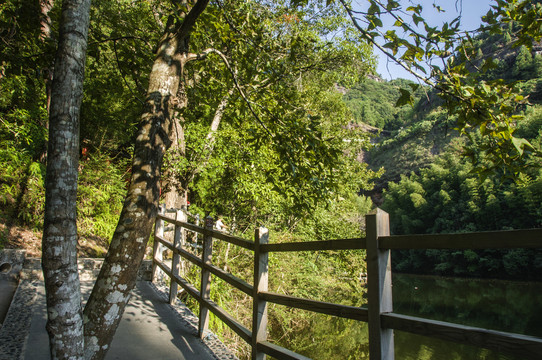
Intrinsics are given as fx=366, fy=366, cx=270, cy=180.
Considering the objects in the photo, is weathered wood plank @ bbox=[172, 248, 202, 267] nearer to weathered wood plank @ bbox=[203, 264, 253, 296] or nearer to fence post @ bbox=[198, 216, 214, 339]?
fence post @ bbox=[198, 216, 214, 339]

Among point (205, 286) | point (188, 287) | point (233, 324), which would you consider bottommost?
point (233, 324)

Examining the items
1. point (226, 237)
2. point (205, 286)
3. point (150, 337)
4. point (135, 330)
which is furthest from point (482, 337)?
point (135, 330)

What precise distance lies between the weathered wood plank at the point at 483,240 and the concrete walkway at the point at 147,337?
2430 mm

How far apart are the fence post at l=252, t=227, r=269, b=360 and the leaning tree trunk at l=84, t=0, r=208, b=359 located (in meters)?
0.96

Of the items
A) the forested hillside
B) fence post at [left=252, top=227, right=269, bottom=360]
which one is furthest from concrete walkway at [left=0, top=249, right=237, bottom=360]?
the forested hillside

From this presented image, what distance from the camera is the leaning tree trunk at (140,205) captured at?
236 centimetres

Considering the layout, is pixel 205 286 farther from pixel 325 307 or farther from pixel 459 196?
pixel 459 196

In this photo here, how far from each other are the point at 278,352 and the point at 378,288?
1.07m

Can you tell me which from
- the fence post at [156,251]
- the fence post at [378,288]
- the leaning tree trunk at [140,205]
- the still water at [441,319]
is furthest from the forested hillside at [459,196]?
the fence post at [378,288]

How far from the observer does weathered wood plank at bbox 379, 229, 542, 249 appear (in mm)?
1274

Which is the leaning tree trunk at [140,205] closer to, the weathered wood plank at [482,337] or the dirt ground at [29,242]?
the weathered wood plank at [482,337]

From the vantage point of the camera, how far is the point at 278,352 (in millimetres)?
2607

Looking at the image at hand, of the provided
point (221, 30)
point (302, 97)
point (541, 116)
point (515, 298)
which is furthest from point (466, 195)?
point (221, 30)

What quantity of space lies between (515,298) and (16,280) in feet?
117
